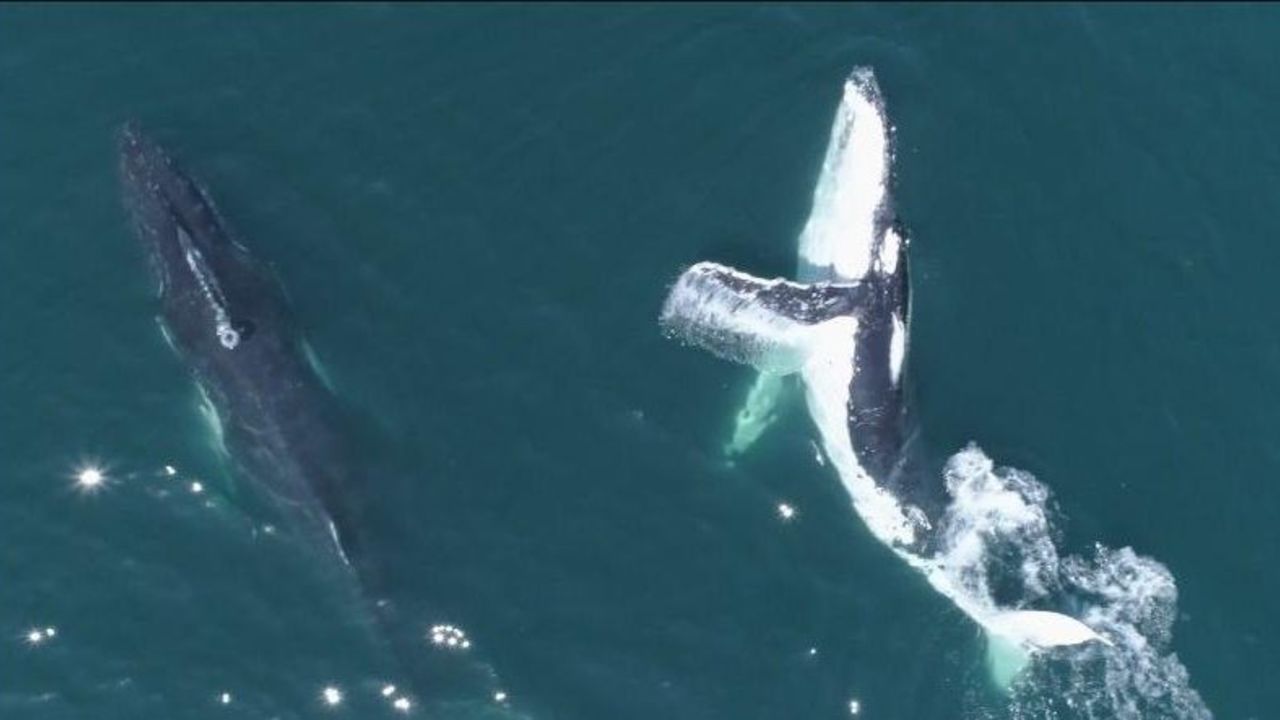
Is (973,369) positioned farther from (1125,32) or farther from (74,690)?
(74,690)

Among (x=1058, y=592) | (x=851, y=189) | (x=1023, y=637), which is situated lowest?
(x=1023, y=637)

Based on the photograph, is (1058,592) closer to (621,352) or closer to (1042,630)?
(1042,630)

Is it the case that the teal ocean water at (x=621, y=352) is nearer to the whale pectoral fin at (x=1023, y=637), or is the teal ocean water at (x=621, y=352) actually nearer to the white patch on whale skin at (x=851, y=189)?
the whale pectoral fin at (x=1023, y=637)

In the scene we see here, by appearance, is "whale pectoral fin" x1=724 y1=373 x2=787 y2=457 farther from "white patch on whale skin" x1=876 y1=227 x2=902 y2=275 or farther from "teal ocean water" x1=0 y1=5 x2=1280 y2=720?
"white patch on whale skin" x1=876 y1=227 x2=902 y2=275

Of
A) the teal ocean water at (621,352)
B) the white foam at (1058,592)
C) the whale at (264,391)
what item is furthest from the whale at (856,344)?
the whale at (264,391)

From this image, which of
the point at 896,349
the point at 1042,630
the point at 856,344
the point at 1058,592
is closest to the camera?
the point at 1042,630

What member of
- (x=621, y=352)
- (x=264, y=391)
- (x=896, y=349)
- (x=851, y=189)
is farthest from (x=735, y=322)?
(x=264, y=391)
